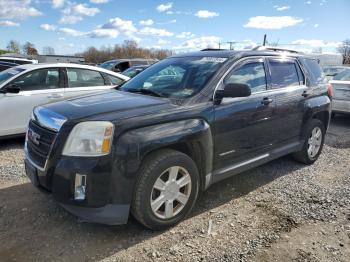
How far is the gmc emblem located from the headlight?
519mm

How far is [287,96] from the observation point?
4656mm

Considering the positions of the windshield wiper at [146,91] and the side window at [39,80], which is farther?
the side window at [39,80]

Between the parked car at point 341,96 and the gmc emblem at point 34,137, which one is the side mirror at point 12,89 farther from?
the parked car at point 341,96

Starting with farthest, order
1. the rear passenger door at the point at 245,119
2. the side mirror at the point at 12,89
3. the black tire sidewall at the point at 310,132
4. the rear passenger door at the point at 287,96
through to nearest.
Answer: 1. the side mirror at the point at 12,89
2. the black tire sidewall at the point at 310,132
3. the rear passenger door at the point at 287,96
4. the rear passenger door at the point at 245,119

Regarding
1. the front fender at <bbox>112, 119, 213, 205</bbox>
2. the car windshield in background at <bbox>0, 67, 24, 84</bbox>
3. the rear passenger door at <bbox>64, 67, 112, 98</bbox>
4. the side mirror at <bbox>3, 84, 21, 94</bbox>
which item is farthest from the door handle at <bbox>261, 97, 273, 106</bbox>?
the car windshield in background at <bbox>0, 67, 24, 84</bbox>

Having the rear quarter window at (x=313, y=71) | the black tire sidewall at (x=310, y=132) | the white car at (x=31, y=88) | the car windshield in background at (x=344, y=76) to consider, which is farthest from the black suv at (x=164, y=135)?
the car windshield in background at (x=344, y=76)

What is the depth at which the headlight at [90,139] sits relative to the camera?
9.48 feet

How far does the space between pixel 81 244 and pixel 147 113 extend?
1.40 meters

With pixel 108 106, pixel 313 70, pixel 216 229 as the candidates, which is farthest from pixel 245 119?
pixel 313 70

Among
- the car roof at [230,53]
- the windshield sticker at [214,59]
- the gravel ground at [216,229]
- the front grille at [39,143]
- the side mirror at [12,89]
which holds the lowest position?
the gravel ground at [216,229]

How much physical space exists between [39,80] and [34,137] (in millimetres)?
3337

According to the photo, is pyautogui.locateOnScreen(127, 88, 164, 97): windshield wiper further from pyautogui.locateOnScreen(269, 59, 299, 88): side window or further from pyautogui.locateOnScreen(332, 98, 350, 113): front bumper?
pyautogui.locateOnScreen(332, 98, 350, 113): front bumper

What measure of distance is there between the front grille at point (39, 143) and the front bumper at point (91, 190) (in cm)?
18

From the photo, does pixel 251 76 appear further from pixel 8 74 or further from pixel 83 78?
pixel 8 74
